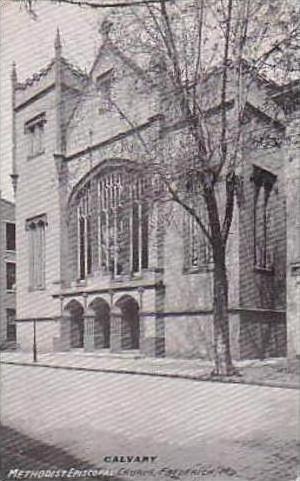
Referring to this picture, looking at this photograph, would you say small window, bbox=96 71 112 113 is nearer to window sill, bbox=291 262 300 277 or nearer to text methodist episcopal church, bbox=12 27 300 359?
text methodist episcopal church, bbox=12 27 300 359

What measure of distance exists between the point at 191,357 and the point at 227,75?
0.41 meters

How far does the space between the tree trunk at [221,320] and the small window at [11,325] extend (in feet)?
0.95

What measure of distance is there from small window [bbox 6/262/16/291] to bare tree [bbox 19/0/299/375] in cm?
26

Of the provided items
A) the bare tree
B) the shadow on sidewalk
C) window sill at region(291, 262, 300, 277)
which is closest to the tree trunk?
the bare tree

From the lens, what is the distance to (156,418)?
2.92 ft

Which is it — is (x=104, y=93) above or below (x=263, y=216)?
above

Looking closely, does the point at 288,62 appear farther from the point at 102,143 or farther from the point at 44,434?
the point at 44,434

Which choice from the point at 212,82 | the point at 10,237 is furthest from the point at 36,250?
the point at 212,82

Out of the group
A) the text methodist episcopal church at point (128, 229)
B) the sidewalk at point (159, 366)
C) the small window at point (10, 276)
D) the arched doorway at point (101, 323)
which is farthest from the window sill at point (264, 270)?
the small window at point (10, 276)

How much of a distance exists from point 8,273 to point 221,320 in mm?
316

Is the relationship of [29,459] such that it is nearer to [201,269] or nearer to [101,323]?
[101,323]

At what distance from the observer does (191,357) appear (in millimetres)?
908

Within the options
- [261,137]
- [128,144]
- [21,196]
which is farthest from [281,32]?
[21,196]

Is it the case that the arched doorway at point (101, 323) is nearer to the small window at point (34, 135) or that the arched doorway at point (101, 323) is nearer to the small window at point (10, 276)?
the small window at point (10, 276)
